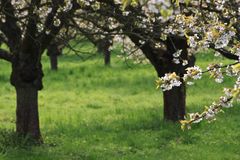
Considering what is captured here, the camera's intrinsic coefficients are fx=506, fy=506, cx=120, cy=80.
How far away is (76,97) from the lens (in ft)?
66.4

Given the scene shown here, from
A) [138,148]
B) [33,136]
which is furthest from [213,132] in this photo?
[33,136]

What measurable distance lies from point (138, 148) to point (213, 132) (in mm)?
2284

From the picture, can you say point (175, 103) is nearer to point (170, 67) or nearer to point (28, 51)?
point (170, 67)

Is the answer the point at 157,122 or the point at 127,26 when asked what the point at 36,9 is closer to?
the point at 127,26

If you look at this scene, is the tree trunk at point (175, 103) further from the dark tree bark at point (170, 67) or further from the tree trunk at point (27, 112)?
the tree trunk at point (27, 112)

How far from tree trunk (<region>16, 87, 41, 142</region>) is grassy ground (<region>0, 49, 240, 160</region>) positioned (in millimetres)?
292

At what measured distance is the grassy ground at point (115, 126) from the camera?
9664 millimetres

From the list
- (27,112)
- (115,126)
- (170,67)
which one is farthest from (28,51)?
(170,67)

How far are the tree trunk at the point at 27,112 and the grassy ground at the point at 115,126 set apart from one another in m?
0.29

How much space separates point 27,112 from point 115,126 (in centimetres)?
317

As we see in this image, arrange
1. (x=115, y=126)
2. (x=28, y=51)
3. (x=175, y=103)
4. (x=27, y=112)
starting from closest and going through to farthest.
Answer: (x=28, y=51) < (x=27, y=112) < (x=115, y=126) < (x=175, y=103)

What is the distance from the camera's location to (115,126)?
1295 centimetres

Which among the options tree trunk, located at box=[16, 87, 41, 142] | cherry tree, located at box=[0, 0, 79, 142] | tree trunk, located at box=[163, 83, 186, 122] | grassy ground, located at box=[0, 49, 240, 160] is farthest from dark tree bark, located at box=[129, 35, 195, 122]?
tree trunk, located at box=[16, 87, 41, 142]

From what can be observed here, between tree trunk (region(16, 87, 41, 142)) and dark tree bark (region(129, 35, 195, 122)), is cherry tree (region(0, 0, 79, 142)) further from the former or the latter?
dark tree bark (region(129, 35, 195, 122))
